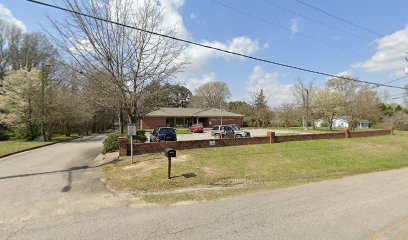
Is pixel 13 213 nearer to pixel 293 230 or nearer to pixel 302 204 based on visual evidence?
pixel 293 230

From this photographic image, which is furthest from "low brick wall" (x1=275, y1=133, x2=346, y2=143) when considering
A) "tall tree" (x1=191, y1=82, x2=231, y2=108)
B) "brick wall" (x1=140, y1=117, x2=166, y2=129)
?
"tall tree" (x1=191, y1=82, x2=231, y2=108)

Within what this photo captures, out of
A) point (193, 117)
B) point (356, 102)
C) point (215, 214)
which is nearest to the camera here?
point (215, 214)

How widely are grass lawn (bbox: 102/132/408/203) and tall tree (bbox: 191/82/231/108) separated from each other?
61795 millimetres

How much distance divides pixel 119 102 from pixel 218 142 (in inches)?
273

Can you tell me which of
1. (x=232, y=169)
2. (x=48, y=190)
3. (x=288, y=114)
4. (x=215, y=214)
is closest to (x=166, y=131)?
(x=232, y=169)

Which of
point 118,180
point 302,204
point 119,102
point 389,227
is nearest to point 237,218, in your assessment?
point 302,204

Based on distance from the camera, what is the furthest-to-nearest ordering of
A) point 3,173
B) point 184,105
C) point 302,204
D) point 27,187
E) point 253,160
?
point 184,105
point 253,160
point 3,173
point 27,187
point 302,204

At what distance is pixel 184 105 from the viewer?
8625 cm

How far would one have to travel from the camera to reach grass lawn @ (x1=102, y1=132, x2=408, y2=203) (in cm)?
805

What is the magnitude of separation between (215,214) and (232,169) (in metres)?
5.39

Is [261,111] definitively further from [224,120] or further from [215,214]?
[215,214]

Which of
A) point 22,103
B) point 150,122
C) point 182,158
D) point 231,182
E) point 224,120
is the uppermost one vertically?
point 22,103

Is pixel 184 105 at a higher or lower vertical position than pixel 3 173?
higher

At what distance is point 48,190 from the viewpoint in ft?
25.8
